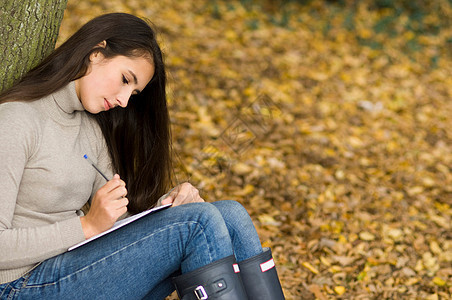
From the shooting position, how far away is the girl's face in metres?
1.96

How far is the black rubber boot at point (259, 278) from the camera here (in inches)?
82.6

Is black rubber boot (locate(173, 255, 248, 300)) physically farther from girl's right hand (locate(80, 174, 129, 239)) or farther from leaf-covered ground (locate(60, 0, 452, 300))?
leaf-covered ground (locate(60, 0, 452, 300))

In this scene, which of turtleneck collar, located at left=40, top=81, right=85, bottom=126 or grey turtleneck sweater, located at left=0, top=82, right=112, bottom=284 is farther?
turtleneck collar, located at left=40, top=81, right=85, bottom=126

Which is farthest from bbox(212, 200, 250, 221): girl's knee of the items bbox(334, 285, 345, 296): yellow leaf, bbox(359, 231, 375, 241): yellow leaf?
bbox(359, 231, 375, 241): yellow leaf

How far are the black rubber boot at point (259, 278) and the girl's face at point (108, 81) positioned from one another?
83cm

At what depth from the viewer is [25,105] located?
1874 mm

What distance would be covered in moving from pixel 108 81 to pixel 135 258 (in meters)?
0.67

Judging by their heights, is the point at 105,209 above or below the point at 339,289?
above

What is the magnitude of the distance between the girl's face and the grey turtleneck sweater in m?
0.05

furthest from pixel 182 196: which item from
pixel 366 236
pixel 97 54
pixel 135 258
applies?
pixel 366 236

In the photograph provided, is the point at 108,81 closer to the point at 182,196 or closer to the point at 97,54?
the point at 97,54

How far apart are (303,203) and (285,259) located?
59 centimetres

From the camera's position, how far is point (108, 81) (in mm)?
1971

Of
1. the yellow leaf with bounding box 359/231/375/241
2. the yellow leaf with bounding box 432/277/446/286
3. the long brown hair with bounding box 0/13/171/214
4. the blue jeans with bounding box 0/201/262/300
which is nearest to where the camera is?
the blue jeans with bounding box 0/201/262/300
